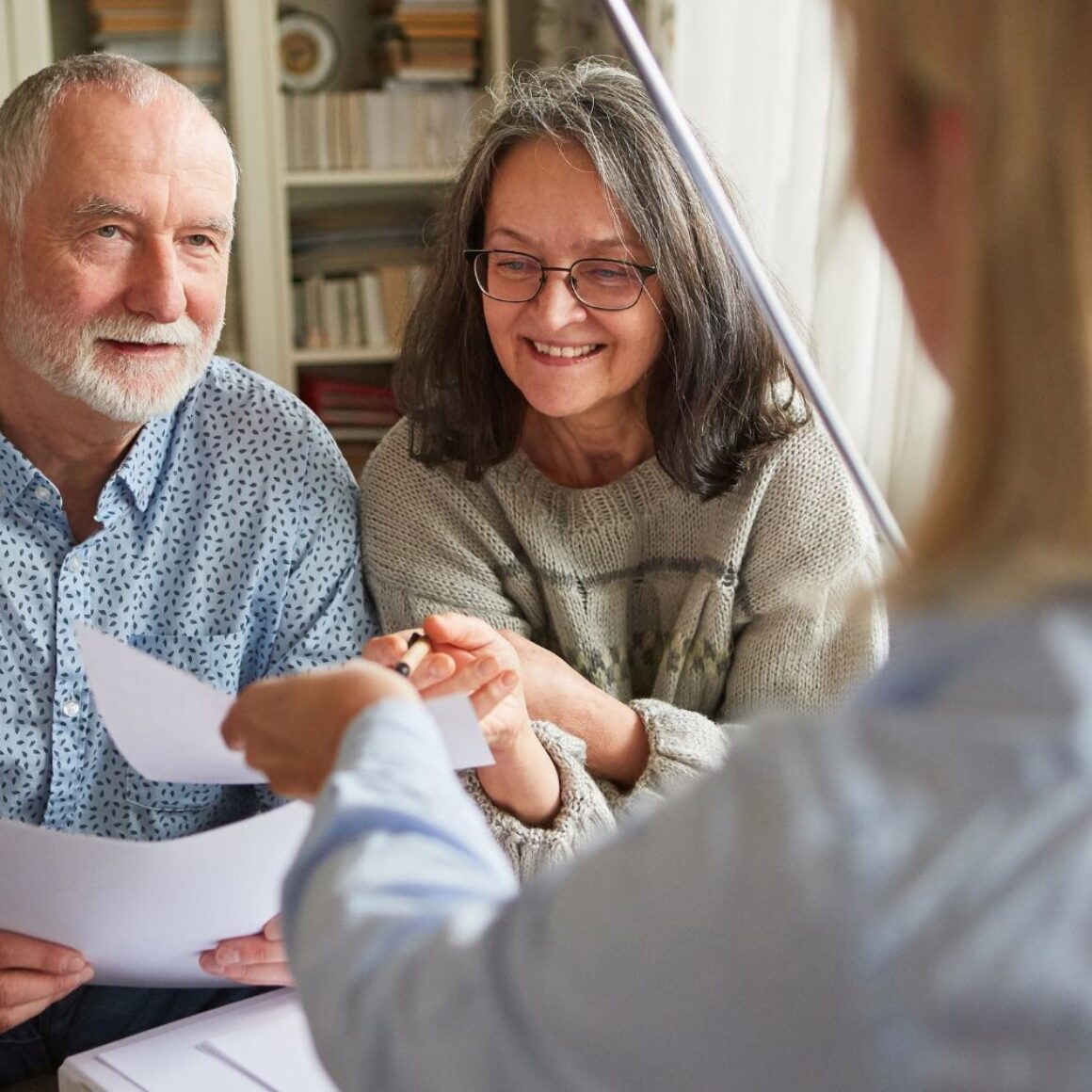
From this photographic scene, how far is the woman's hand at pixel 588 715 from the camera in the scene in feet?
4.74

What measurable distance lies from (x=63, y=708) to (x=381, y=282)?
217cm

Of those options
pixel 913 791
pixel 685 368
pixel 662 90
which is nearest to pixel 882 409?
pixel 685 368

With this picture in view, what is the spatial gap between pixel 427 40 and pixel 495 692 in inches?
97.2

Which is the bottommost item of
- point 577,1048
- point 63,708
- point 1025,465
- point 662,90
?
point 63,708

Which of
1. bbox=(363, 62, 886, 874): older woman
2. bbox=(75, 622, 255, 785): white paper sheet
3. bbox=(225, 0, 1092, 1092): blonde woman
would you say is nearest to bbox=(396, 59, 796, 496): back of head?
bbox=(363, 62, 886, 874): older woman

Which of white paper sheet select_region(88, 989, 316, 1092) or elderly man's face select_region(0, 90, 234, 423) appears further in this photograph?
elderly man's face select_region(0, 90, 234, 423)

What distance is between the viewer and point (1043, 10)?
507mm

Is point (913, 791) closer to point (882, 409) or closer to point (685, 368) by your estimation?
point (685, 368)

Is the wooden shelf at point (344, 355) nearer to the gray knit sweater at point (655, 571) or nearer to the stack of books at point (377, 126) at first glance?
the stack of books at point (377, 126)

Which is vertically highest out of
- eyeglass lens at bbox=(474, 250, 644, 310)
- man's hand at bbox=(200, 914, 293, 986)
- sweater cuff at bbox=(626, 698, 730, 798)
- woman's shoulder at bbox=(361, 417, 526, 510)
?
eyeglass lens at bbox=(474, 250, 644, 310)

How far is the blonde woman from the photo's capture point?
0.49 m

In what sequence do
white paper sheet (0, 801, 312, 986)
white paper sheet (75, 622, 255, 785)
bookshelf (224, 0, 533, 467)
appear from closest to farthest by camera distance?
1. white paper sheet (75, 622, 255, 785)
2. white paper sheet (0, 801, 312, 986)
3. bookshelf (224, 0, 533, 467)

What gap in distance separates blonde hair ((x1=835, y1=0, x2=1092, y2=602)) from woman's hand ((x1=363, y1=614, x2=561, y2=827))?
27.7 inches

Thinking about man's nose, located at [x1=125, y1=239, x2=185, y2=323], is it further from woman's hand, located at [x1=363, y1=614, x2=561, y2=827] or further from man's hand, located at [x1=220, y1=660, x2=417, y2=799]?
man's hand, located at [x1=220, y1=660, x2=417, y2=799]
